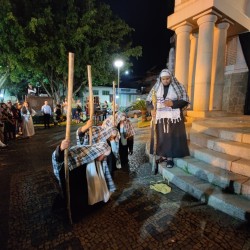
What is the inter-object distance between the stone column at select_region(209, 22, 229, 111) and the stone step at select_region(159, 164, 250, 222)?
5.31 metres

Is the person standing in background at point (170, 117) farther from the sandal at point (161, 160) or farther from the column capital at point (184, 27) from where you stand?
the column capital at point (184, 27)

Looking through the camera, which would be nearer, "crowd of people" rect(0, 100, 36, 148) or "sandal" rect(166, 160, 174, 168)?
"sandal" rect(166, 160, 174, 168)

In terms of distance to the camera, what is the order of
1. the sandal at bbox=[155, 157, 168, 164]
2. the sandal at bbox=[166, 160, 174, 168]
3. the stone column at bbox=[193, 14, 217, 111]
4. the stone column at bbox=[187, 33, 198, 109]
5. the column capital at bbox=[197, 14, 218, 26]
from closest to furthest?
the sandal at bbox=[166, 160, 174, 168] → the sandal at bbox=[155, 157, 168, 164] → the column capital at bbox=[197, 14, 218, 26] → the stone column at bbox=[193, 14, 217, 111] → the stone column at bbox=[187, 33, 198, 109]

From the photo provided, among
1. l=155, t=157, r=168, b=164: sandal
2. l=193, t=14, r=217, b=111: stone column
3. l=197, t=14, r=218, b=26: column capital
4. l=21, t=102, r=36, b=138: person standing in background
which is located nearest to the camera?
l=155, t=157, r=168, b=164: sandal

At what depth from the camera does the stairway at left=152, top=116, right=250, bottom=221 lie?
10.5ft

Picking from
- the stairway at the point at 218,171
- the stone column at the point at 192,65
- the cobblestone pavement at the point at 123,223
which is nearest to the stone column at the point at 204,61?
the stone column at the point at 192,65

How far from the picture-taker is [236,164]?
3727 mm

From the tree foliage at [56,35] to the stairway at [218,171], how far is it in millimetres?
12966

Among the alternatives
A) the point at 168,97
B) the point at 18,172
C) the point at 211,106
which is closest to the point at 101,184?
the point at 168,97

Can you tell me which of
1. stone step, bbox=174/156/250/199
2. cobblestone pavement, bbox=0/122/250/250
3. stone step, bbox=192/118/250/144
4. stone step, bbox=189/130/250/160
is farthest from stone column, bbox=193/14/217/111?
cobblestone pavement, bbox=0/122/250/250

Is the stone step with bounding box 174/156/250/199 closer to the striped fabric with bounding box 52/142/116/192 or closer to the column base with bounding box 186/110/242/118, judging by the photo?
the striped fabric with bounding box 52/142/116/192

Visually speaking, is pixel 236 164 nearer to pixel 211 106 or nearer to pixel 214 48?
pixel 211 106

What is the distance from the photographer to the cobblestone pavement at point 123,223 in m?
2.53

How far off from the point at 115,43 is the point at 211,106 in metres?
11.9
